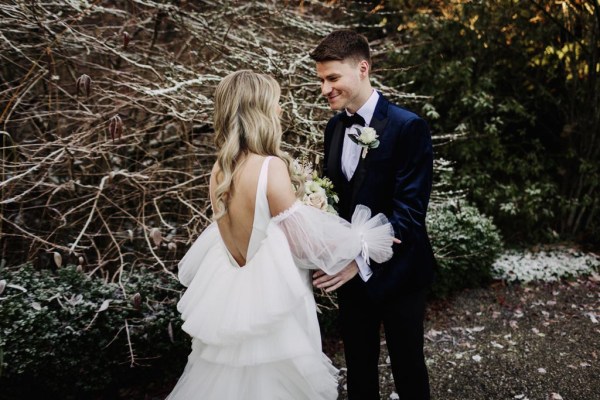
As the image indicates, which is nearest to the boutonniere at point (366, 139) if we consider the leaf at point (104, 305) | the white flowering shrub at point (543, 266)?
the leaf at point (104, 305)

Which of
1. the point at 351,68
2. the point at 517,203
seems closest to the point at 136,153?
the point at 351,68

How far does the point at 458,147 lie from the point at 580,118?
5.77 ft

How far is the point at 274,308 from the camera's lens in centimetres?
190

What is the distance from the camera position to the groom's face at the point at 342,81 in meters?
2.21

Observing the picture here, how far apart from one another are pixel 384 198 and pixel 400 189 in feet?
0.41

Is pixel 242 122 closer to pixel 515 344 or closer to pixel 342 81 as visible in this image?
pixel 342 81

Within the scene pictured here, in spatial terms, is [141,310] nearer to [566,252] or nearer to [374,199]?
[374,199]

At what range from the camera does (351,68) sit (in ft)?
7.29

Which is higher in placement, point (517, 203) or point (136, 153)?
point (136, 153)

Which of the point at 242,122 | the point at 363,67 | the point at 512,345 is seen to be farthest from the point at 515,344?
the point at 242,122

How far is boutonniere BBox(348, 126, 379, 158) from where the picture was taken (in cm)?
207

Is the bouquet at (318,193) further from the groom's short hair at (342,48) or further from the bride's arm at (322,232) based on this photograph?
the groom's short hair at (342,48)

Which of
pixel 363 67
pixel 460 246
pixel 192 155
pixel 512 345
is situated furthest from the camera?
pixel 460 246

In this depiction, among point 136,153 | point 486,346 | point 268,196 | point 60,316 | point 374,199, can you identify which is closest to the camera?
point 268,196
